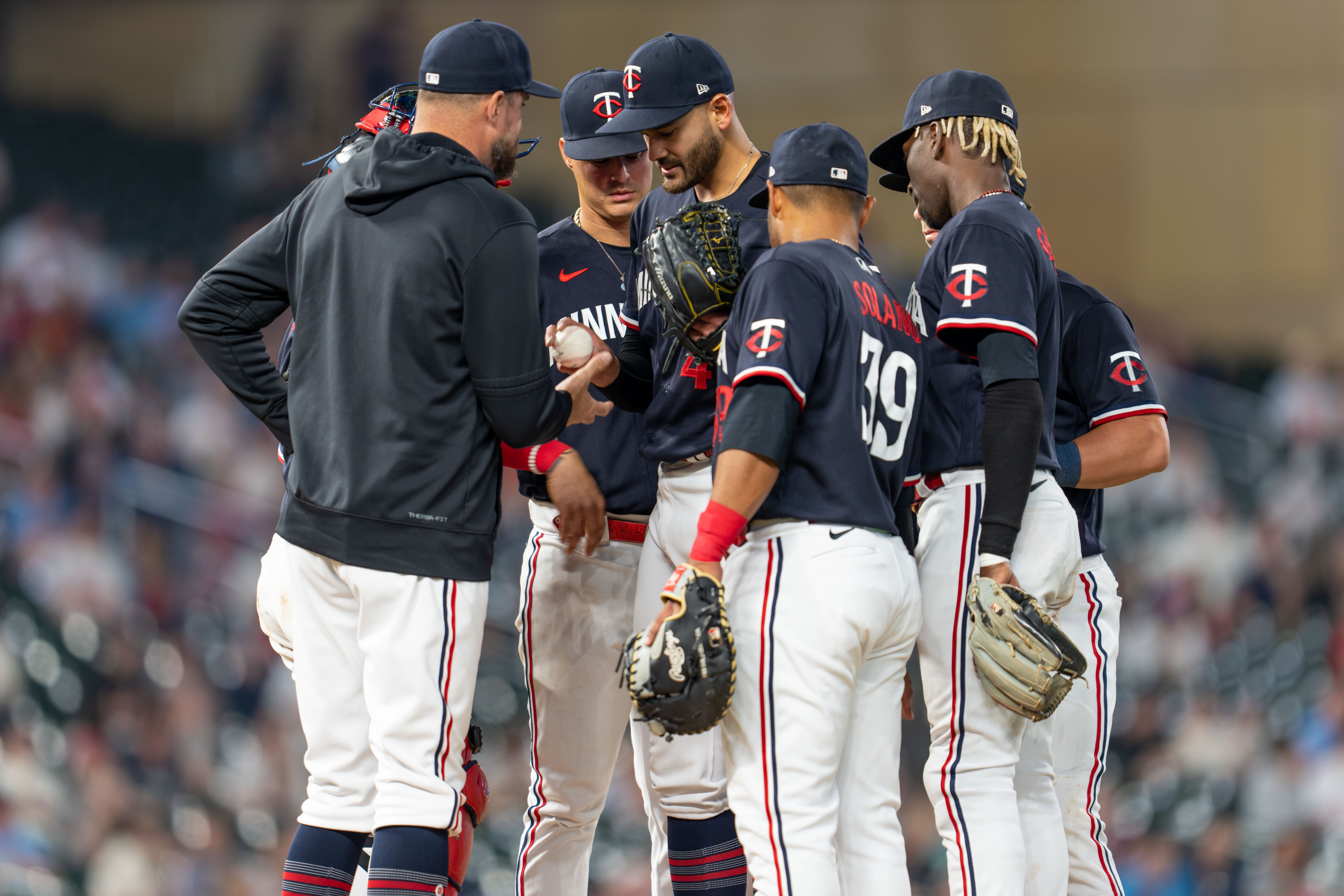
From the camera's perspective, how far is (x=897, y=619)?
2537 millimetres

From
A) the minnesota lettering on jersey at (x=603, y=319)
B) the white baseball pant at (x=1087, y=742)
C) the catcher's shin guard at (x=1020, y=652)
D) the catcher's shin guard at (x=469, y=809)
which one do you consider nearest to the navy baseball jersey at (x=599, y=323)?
the minnesota lettering on jersey at (x=603, y=319)

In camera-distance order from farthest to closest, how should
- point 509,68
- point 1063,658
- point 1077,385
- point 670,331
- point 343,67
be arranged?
point 343,67
point 1077,385
point 670,331
point 509,68
point 1063,658

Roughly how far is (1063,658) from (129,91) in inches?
380

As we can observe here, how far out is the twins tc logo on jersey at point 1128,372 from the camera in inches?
124

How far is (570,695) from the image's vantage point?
3223mm

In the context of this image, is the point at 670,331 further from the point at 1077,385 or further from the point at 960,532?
the point at 1077,385

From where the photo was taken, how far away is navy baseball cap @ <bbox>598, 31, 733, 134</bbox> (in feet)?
9.75

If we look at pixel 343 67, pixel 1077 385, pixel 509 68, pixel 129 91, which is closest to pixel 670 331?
pixel 509 68

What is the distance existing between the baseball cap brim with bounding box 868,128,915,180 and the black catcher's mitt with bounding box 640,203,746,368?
21.4 inches

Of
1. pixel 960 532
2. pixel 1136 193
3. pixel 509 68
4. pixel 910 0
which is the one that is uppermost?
pixel 910 0

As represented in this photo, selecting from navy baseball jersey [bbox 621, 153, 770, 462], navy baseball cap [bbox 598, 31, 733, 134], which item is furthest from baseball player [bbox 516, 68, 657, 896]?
navy baseball cap [bbox 598, 31, 733, 134]

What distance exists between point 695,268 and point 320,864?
1455mm

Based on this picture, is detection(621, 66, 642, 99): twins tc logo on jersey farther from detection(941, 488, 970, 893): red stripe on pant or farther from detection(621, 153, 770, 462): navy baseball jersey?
detection(941, 488, 970, 893): red stripe on pant

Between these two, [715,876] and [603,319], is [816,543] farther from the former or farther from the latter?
[603,319]
